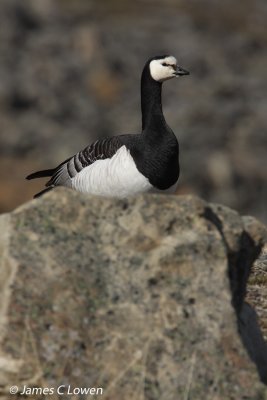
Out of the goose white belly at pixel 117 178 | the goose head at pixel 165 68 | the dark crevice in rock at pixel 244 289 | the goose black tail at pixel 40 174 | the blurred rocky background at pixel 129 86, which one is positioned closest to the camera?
the dark crevice in rock at pixel 244 289

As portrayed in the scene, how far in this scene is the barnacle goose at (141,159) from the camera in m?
14.2

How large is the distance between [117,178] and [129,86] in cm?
5731

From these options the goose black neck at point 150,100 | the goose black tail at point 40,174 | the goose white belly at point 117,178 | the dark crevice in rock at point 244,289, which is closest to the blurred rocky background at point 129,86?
the goose black tail at point 40,174

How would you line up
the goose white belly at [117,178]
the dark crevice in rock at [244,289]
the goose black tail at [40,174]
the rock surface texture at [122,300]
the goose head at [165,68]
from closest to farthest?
the rock surface texture at [122,300] < the dark crevice in rock at [244,289] < the goose white belly at [117,178] < the goose head at [165,68] < the goose black tail at [40,174]

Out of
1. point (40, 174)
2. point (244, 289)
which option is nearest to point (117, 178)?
point (40, 174)

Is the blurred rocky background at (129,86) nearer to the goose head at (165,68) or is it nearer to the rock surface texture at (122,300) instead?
the goose head at (165,68)

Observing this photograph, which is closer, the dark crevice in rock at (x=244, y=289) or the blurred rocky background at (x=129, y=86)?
the dark crevice in rock at (x=244, y=289)

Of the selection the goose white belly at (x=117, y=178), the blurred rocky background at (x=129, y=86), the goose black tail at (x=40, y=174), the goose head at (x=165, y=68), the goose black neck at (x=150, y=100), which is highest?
the goose head at (x=165, y=68)

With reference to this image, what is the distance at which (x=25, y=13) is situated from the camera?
85.2 meters

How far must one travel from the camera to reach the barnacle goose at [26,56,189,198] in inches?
559

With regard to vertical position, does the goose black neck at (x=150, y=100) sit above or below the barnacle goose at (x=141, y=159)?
above

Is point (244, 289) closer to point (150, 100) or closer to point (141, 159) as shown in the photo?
point (141, 159)

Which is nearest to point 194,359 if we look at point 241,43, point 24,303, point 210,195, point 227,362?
point 227,362

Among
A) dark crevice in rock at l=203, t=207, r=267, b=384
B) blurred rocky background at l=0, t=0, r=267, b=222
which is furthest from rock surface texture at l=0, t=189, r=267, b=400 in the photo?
blurred rocky background at l=0, t=0, r=267, b=222
